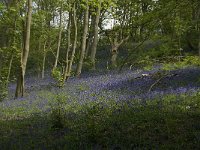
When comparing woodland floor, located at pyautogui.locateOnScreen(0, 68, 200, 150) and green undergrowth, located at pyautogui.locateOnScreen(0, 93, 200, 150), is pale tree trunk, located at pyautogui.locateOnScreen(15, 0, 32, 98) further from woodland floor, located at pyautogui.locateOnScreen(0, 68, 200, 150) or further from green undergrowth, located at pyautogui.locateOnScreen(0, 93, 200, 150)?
green undergrowth, located at pyautogui.locateOnScreen(0, 93, 200, 150)

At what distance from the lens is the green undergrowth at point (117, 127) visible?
8.25 m

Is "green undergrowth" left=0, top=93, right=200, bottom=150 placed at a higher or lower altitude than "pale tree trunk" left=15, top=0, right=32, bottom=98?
lower

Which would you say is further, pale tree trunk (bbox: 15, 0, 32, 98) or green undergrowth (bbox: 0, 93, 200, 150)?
pale tree trunk (bbox: 15, 0, 32, 98)

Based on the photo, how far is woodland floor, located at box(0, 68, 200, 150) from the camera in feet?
27.5

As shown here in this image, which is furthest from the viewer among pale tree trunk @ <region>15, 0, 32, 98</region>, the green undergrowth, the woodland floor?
pale tree trunk @ <region>15, 0, 32, 98</region>

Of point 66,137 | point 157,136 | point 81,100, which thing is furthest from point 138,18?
point 81,100

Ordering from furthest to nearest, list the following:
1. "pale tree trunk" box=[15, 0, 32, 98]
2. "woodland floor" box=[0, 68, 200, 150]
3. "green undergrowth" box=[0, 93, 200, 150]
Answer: "pale tree trunk" box=[15, 0, 32, 98] → "woodland floor" box=[0, 68, 200, 150] → "green undergrowth" box=[0, 93, 200, 150]

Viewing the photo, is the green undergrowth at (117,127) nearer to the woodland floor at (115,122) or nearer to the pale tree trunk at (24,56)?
the woodland floor at (115,122)

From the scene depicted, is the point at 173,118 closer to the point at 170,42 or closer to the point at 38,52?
the point at 170,42

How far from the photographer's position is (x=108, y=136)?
8.96 metres

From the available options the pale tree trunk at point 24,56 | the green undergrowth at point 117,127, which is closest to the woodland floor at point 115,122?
the green undergrowth at point 117,127

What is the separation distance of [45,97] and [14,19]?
972cm

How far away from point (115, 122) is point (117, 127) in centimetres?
48

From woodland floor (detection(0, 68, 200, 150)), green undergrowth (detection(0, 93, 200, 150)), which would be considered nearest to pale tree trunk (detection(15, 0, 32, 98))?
woodland floor (detection(0, 68, 200, 150))
